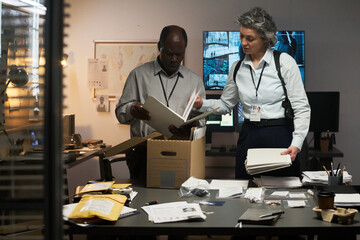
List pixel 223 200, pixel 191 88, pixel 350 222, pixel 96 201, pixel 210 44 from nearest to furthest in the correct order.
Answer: pixel 350 222
pixel 96 201
pixel 223 200
pixel 191 88
pixel 210 44

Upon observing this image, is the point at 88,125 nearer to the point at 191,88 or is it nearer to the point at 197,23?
the point at 197,23

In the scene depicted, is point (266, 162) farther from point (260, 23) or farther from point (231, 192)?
point (260, 23)

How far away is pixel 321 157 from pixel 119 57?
244cm

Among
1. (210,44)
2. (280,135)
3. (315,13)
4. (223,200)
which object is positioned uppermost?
(315,13)

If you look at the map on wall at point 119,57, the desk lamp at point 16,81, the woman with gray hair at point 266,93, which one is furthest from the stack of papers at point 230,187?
the map on wall at point 119,57

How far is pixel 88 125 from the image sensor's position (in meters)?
5.23

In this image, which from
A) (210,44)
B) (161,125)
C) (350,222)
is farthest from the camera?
(210,44)

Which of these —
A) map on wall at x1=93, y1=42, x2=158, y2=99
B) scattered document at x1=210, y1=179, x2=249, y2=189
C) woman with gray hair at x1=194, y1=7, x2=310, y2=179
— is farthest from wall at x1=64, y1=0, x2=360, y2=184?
scattered document at x1=210, y1=179, x2=249, y2=189

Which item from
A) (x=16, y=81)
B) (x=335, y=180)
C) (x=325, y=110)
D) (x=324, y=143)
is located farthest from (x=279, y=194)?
(x=325, y=110)

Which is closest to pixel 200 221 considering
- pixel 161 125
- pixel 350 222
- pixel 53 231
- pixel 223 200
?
pixel 223 200

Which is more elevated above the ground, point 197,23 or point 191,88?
point 197,23

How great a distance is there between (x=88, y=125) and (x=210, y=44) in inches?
65.6

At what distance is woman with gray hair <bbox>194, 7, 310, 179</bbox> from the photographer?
2654 mm

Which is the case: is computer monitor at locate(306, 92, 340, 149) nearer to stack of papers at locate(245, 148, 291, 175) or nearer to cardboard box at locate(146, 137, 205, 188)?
stack of papers at locate(245, 148, 291, 175)
